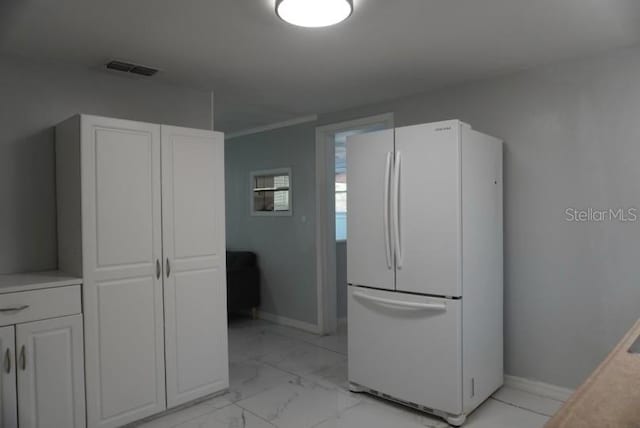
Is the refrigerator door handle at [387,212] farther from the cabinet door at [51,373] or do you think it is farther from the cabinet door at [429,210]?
the cabinet door at [51,373]

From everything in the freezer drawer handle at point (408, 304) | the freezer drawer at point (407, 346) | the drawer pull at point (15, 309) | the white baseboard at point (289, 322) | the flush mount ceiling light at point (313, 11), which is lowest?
the white baseboard at point (289, 322)

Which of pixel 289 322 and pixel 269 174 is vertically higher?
pixel 269 174

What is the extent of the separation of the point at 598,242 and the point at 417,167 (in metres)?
1.26

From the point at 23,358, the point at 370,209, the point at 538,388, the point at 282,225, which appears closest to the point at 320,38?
the point at 370,209

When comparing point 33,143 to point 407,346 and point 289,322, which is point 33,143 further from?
point 289,322

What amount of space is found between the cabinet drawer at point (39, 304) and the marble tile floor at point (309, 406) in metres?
0.89

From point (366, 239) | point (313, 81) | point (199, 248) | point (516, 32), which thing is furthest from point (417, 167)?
point (199, 248)

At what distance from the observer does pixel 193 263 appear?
9.49 feet

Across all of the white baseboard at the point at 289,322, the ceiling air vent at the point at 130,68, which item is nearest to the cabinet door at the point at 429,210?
the ceiling air vent at the point at 130,68

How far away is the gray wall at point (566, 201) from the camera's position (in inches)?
105

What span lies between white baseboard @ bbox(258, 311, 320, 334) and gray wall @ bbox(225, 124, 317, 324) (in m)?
0.04

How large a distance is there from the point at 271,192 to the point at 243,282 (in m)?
1.11

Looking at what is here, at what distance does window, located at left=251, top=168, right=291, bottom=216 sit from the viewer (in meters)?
4.96

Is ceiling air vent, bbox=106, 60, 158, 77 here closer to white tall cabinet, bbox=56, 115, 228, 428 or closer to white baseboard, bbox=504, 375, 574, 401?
white tall cabinet, bbox=56, 115, 228, 428
